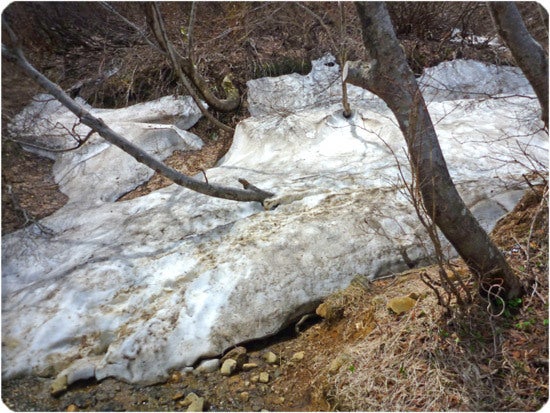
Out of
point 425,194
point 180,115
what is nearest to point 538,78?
point 425,194

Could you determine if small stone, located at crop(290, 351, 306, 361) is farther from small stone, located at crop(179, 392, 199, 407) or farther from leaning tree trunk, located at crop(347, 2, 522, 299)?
leaning tree trunk, located at crop(347, 2, 522, 299)

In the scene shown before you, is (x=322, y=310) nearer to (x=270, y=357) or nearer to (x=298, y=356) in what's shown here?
(x=298, y=356)

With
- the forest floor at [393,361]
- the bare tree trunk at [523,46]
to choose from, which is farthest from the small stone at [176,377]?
the bare tree trunk at [523,46]

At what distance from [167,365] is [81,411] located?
605 millimetres

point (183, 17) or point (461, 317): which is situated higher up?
point (183, 17)

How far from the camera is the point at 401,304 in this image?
3.00 m

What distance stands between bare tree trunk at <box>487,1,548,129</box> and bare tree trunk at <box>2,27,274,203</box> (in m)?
2.62

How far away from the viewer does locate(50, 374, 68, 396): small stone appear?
9.50 feet

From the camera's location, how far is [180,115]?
7.44 metres

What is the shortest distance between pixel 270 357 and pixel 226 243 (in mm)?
1209

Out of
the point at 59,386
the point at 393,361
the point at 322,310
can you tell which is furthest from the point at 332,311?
the point at 59,386

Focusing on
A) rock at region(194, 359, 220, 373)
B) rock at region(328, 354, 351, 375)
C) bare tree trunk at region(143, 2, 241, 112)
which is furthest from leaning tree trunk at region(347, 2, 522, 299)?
bare tree trunk at region(143, 2, 241, 112)

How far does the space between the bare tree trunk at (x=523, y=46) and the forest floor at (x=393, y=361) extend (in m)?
0.78

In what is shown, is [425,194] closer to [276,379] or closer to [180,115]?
[276,379]
